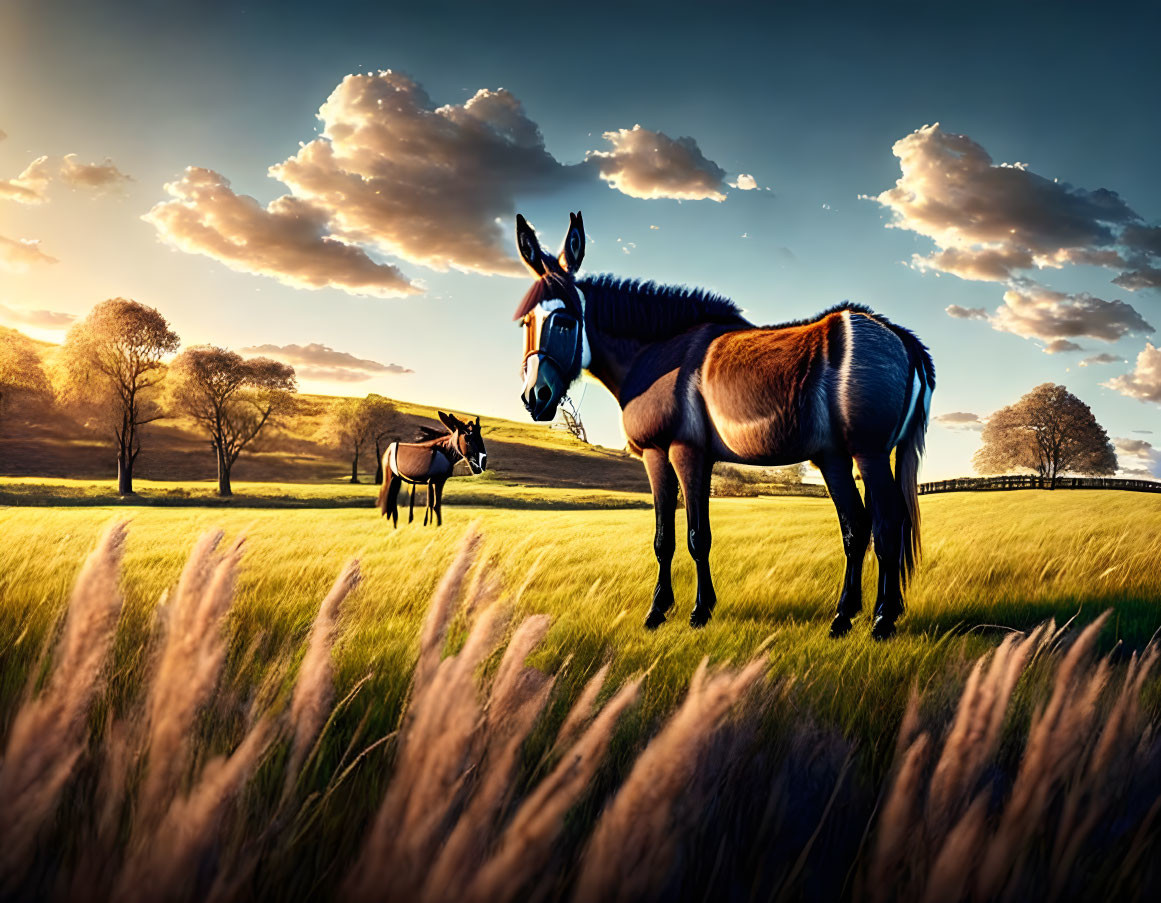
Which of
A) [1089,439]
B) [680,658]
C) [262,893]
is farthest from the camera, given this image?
[1089,439]

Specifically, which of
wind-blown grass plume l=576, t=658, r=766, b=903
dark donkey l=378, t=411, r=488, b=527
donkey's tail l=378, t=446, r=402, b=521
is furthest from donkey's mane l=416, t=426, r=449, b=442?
wind-blown grass plume l=576, t=658, r=766, b=903

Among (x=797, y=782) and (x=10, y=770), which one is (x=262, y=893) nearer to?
(x=10, y=770)

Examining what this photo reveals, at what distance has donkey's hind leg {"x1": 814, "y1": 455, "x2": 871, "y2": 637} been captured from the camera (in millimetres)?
4242

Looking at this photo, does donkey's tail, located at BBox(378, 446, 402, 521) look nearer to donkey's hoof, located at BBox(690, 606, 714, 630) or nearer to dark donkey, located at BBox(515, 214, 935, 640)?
dark donkey, located at BBox(515, 214, 935, 640)

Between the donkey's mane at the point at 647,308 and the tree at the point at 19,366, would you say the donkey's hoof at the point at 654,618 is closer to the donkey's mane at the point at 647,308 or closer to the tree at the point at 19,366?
the donkey's mane at the point at 647,308

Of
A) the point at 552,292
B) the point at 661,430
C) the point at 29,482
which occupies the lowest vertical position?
the point at 29,482

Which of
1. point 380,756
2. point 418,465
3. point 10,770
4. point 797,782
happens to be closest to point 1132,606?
point 797,782

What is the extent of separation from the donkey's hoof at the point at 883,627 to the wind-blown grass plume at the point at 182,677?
3774mm

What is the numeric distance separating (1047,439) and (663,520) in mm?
50062

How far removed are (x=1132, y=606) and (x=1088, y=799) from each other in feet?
16.3

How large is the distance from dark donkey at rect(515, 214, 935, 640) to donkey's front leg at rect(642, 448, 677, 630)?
0.04ft

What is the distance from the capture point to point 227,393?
121 feet

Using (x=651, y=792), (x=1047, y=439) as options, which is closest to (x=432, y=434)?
(x=651, y=792)

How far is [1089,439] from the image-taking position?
4288 cm
